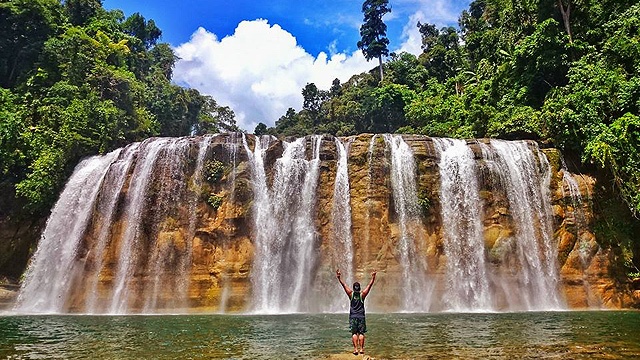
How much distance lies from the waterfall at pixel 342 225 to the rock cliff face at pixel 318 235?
7cm

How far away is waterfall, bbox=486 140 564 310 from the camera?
20344 millimetres

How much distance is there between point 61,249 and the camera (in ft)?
73.9

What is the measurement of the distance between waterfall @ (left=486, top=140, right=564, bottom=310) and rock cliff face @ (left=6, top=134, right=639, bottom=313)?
0.20ft

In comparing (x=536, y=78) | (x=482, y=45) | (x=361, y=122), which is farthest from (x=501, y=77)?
(x=361, y=122)

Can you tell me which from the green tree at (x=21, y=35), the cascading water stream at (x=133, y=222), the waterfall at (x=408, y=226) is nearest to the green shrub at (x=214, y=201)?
the cascading water stream at (x=133, y=222)

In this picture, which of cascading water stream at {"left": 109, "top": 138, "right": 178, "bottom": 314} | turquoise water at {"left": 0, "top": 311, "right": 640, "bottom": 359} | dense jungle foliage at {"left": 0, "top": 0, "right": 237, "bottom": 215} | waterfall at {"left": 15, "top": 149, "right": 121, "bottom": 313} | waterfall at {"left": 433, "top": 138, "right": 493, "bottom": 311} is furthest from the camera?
dense jungle foliage at {"left": 0, "top": 0, "right": 237, "bottom": 215}

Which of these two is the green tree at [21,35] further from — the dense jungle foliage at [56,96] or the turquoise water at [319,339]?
the turquoise water at [319,339]

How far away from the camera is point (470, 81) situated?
137 ft

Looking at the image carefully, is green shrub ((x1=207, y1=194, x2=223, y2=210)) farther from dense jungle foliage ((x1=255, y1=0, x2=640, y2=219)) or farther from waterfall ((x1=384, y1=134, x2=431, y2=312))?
dense jungle foliage ((x1=255, y1=0, x2=640, y2=219))

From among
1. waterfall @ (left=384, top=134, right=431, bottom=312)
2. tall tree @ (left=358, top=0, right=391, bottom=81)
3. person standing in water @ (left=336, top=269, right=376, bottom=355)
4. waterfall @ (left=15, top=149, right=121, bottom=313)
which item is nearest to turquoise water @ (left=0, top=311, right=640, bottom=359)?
person standing in water @ (left=336, top=269, right=376, bottom=355)

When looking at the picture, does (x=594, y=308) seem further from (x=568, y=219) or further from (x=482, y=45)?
(x=482, y=45)

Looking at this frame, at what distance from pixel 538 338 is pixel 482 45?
3314 centimetres

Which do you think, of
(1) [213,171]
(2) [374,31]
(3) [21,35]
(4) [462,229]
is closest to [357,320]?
(4) [462,229]

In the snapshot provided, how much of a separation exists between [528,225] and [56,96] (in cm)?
2757
